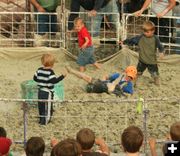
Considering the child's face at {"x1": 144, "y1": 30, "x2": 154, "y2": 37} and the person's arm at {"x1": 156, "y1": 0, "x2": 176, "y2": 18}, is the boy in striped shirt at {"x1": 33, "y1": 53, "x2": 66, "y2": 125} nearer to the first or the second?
the child's face at {"x1": 144, "y1": 30, "x2": 154, "y2": 37}

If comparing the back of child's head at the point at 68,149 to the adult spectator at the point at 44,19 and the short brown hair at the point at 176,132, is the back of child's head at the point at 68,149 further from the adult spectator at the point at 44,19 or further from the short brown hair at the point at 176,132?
the adult spectator at the point at 44,19

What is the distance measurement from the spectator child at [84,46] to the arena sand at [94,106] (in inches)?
7.7

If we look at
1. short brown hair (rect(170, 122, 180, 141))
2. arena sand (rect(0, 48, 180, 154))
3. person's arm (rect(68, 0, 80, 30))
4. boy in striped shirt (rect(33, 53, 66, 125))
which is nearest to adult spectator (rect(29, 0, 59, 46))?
person's arm (rect(68, 0, 80, 30))

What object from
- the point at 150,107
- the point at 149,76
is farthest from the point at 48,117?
the point at 149,76

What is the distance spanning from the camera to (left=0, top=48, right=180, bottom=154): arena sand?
915cm

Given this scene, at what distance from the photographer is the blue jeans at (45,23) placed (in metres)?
13.2

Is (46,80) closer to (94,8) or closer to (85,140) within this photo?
(85,140)

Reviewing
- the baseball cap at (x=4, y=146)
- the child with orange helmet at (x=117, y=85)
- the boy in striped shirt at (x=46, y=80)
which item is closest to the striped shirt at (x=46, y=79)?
the boy in striped shirt at (x=46, y=80)

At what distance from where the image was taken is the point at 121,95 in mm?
10531

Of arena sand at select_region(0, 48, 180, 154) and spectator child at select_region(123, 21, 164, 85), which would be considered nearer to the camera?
arena sand at select_region(0, 48, 180, 154)

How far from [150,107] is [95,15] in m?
3.60

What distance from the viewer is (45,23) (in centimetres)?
1319

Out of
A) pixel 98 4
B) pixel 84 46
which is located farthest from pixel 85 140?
pixel 98 4

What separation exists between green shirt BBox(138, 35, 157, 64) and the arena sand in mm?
403
